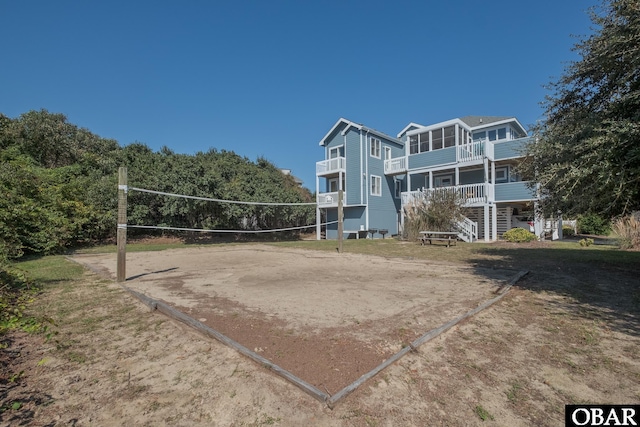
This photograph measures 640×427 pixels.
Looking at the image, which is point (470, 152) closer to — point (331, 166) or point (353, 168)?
point (353, 168)

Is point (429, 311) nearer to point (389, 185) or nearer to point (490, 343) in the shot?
point (490, 343)

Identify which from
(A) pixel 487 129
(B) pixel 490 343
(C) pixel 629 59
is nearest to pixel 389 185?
(A) pixel 487 129

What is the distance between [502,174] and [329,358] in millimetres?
20222

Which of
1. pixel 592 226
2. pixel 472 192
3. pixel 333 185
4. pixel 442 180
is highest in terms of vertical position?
pixel 442 180

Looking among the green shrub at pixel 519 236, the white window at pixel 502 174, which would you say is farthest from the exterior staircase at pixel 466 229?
the white window at pixel 502 174

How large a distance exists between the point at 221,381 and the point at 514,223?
71.1 feet

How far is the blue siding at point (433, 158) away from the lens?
61.7 feet

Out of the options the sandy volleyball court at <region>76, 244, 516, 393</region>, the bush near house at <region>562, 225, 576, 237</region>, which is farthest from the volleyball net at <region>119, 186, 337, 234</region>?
the bush near house at <region>562, 225, 576, 237</region>

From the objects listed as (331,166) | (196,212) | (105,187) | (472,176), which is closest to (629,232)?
(472,176)

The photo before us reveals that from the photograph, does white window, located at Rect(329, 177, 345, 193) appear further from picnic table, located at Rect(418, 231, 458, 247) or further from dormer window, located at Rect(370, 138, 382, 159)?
picnic table, located at Rect(418, 231, 458, 247)

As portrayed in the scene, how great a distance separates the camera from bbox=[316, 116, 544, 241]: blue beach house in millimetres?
17250

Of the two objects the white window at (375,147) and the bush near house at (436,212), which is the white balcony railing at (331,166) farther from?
the bush near house at (436,212)

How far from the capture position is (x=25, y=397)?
91.4 inches

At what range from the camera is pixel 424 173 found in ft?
69.1
